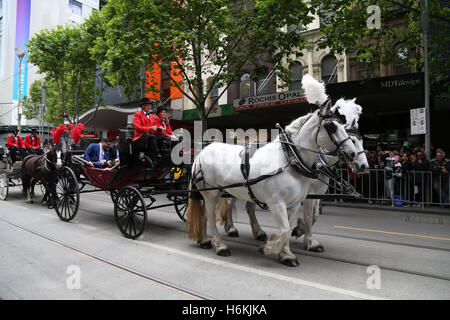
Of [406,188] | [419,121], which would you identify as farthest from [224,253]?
[419,121]

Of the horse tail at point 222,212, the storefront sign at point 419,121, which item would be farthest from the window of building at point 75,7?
the horse tail at point 222,212

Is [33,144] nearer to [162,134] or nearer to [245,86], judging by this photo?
[162,134]

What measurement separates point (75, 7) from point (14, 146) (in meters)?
46.1

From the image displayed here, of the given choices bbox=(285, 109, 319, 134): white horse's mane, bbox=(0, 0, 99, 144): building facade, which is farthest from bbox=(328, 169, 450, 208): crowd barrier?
bbox=(0, 0, 99, 144): building facade

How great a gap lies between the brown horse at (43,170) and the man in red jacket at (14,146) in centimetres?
168

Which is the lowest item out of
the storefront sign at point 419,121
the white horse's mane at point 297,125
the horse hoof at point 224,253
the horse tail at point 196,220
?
the horse hoof at point 224,253

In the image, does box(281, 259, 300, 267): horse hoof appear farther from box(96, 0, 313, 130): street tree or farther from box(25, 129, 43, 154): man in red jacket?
box(25, 129, 43, 154): man in red jacket

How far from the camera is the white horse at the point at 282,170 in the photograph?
3957 mm

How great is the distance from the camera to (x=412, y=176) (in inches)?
395

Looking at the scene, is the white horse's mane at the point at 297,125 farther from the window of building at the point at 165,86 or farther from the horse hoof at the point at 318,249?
the window of building at the point at 165,86

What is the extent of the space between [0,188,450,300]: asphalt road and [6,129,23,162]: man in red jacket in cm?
530

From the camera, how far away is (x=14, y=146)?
11.1m

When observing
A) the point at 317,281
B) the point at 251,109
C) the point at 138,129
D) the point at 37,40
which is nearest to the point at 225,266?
the point at 317,281

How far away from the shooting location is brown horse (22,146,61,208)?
26.3ft
